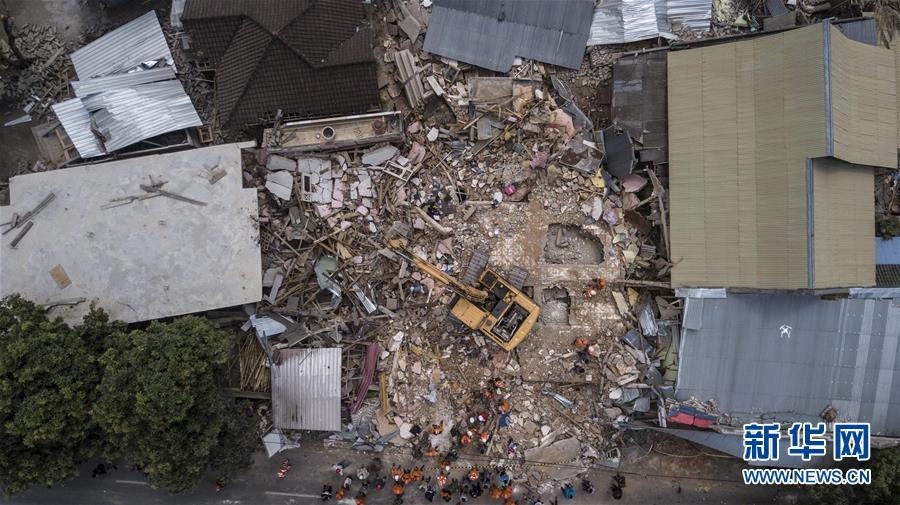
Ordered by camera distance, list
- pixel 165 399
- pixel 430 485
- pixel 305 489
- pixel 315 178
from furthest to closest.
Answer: pixel 305 489, pixel 430 485, pixel 315 178, pixel 165 399

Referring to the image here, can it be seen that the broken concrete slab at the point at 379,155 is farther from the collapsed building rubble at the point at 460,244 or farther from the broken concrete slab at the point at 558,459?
the broken concrete slab at the point at 558,459

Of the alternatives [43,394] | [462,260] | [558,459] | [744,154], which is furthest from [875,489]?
[43,394]

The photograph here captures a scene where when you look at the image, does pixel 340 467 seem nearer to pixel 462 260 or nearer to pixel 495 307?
pixel 495 307

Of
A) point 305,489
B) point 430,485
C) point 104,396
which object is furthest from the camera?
point 305,489

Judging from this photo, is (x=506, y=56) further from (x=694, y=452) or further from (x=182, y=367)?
(x=694, y=452)

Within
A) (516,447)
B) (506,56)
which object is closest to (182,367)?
(516,447)

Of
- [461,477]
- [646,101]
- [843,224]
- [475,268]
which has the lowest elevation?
[461,477]
